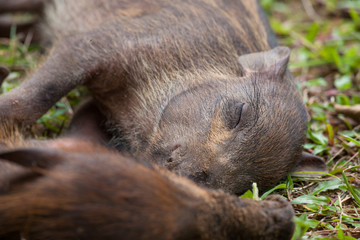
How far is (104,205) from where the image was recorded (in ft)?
6.80

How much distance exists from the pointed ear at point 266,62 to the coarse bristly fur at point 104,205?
1671 millimetres

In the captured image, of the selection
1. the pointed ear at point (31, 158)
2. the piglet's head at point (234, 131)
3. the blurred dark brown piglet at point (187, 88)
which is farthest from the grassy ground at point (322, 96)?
the pointed ear at point (31, 158)

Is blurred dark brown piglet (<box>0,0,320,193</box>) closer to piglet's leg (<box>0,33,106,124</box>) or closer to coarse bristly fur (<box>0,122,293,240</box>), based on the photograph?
piglet's leg (<box>0,33,106,124</box>)

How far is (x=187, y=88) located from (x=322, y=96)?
6.85ft

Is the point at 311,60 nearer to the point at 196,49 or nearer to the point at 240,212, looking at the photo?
the point at 196,49

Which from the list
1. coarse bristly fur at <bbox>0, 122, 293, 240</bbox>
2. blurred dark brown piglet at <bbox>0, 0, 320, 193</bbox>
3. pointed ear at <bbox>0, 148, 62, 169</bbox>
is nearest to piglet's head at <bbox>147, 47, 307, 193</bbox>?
blurred dark brown piglet at <bbox>0, 0, 320, 193</bbox>

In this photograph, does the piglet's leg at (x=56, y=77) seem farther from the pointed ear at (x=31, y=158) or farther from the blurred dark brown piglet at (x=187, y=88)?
the pointed ear at (x=31, y=158)

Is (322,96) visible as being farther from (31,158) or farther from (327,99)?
(31,158)

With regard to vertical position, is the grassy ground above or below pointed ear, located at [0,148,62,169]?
below

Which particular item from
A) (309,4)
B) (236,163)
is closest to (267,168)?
(236,163)

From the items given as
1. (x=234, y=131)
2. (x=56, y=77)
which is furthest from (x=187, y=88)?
(x=56, y=77)

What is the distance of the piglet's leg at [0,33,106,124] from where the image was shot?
3.78 metres

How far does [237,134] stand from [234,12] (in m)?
1.70

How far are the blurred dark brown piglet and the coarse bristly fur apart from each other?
0.69 metres
